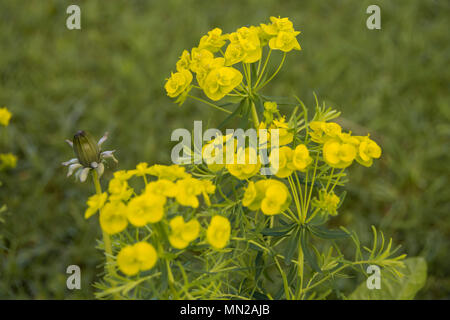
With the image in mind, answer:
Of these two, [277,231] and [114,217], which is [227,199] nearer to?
[277,231]

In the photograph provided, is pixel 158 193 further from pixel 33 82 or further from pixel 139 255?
pixel 33 82

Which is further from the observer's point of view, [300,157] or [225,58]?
[225,58]

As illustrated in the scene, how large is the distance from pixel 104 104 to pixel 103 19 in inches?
35.6

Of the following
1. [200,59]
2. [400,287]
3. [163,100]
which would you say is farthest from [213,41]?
[163,100]

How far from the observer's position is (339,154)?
3.22ft

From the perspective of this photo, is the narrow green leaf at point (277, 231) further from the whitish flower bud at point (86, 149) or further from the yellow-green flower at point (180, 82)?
the whitish flower bud at point (86, 149)

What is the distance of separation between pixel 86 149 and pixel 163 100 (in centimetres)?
163

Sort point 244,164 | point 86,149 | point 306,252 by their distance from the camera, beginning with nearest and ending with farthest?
point 244,164 → point 306,252 → point 86,149

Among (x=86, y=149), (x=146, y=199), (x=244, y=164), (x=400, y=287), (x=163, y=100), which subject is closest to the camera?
(x=146, y=199)

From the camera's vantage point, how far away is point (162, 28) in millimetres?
3295

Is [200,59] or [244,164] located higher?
[200,59]

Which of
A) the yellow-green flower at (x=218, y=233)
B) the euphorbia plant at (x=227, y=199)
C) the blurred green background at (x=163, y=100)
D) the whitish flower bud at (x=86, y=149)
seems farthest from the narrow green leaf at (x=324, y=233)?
the blurred green background at (x=163, y=100)

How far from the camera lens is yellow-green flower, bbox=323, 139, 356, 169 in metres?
0.97
